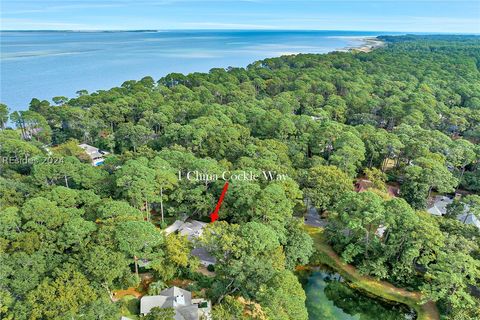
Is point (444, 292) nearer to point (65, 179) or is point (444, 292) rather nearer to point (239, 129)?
point (239, 129)

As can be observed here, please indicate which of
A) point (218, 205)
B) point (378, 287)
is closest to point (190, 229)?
point (218, 205)

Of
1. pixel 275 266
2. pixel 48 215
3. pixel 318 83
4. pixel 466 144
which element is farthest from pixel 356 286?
pixel 318 83

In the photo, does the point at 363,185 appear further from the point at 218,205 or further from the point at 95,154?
the point at 95,154

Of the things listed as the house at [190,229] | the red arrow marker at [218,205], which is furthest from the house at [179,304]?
the red arrow marker at [218,205]

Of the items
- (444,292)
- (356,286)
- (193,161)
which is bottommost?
(356,286)

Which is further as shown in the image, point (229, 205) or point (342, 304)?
point (229, 205)

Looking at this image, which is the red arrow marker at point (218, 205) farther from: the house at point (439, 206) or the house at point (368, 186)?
the house at point (439, 206)

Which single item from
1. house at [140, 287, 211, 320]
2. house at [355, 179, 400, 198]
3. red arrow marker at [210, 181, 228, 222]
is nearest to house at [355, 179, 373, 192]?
house at [355, 179, 400, 198]

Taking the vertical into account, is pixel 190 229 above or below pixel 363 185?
below
